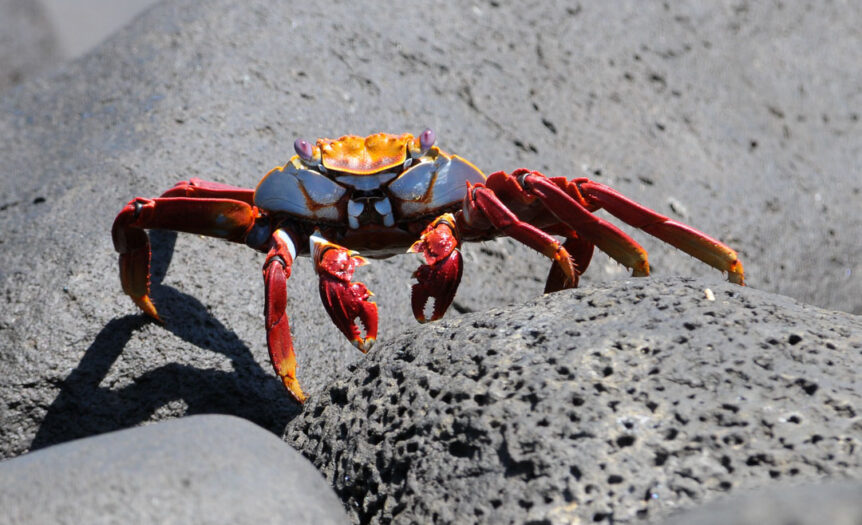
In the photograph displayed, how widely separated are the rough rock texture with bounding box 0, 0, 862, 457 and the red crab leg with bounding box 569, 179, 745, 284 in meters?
1.10

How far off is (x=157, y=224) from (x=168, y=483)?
153 cm

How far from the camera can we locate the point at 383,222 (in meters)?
3.10

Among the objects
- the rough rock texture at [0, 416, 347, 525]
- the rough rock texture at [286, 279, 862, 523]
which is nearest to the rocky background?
the rough rock texture at [286, 279, 862, 523]

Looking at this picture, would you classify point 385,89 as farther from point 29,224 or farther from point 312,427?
point 312,427

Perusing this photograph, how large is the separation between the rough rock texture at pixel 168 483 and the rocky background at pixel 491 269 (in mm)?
107

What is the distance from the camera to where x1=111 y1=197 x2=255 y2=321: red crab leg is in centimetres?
313

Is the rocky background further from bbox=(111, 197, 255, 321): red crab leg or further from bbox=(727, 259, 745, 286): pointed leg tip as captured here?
bbox=(727, 259, 745, 286): pointed leg tip

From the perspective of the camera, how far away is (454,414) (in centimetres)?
213

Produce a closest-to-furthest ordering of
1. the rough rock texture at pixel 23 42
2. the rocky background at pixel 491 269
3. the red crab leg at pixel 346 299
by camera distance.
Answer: the rocky background at pixel 491 269
the red crab leg at pixel 346 299
the rough rock texture at pixel 23 42

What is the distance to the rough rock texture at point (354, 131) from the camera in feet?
10.8

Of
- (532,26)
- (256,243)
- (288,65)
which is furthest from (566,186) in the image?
(532,26)

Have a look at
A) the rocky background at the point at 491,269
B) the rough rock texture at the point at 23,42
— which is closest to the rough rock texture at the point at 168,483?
the rocky background at the point at 491,269

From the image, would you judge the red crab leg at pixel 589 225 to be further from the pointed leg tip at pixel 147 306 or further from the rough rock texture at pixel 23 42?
the rough rock texture at pixel 23 42

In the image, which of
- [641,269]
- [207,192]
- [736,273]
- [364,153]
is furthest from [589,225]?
[207,192]
